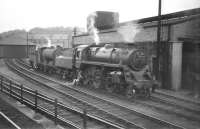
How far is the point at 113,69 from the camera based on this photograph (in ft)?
52.3

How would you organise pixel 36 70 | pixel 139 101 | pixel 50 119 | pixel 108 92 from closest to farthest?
pixel 50 119 → pixel 139 101 → pixel 108 92 → pixel 36 70

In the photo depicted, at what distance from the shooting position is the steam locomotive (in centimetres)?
1481

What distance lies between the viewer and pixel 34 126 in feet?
30.1

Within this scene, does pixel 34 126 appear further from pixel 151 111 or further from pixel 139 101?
pixel 139 101

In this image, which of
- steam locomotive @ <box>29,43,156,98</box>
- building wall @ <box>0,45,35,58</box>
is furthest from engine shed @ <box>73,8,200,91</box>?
building wall @ <box>0,45,35,58</box>

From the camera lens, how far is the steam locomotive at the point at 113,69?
14.8m

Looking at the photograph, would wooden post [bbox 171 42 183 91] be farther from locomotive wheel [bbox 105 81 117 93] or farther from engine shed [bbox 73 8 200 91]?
locomotive wheel [bbox 105 81 117 93]

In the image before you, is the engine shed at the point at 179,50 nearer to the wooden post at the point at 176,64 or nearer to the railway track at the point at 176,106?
the wooden post at the point at 176,64

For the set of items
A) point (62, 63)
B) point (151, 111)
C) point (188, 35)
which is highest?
point (188, 35)

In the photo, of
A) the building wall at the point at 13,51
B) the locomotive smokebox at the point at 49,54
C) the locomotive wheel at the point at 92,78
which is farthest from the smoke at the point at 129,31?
the building wall at the point at 13,51

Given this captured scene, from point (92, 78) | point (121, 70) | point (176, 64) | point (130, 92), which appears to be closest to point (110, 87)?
point (121, 70)

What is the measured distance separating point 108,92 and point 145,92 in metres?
2.41

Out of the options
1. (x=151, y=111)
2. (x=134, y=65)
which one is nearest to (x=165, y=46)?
(x=134, y=65)

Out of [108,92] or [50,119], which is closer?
[50,119]
